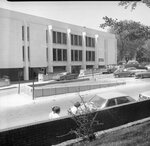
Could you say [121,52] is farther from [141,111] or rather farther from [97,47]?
[141,111]

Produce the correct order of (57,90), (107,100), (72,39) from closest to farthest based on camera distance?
(107,100) < (57,90) < (72,39)

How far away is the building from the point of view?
115 ft

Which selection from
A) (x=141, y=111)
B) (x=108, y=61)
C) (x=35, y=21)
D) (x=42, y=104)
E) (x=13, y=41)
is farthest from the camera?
(x=108, y=61)

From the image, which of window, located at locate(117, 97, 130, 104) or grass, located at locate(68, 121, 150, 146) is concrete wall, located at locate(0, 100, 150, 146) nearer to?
grass, located at locate(68, 121, 150, 146)

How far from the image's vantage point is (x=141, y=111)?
8.78 m

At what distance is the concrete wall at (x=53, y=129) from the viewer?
5295 mm

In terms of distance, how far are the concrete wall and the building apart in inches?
909

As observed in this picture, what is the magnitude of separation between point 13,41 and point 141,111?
1170 inches

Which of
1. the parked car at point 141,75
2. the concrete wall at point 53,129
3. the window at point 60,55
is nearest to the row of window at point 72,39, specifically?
the window at point 60,55

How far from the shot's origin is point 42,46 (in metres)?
40.4

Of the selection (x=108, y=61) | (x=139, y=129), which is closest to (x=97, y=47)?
(x=108, y=61)

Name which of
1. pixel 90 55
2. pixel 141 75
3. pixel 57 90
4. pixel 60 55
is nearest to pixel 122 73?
pixel 141 75

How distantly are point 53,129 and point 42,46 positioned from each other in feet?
116

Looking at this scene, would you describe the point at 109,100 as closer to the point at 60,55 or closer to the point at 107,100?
the point at 107,100
